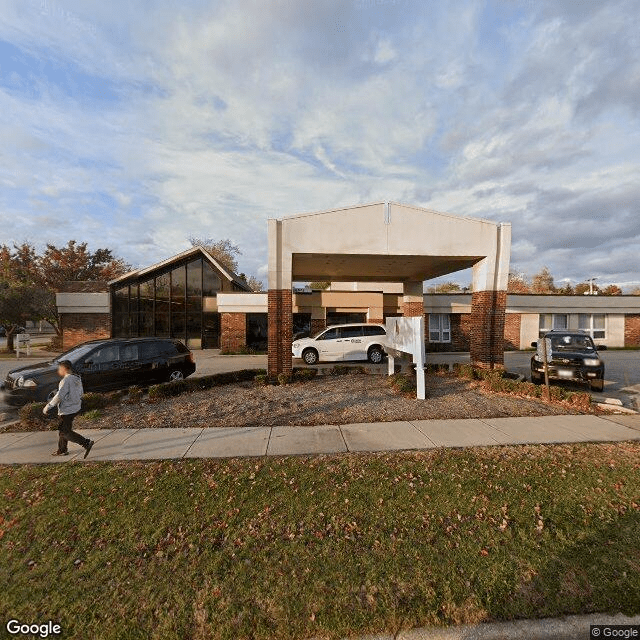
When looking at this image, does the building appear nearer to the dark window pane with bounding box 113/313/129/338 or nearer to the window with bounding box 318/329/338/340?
the dark window pane with bounding box 113/313/129/338

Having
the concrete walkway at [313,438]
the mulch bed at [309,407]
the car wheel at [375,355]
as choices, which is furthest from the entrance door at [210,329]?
the concrete walkway at [313,438]

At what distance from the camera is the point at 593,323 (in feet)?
75.6

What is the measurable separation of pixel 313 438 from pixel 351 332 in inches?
412

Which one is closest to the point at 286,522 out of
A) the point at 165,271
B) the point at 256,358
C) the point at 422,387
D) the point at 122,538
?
the point at 122,538

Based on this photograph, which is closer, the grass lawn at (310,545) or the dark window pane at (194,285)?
the grass lawn at (310,545)

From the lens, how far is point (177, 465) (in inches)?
196

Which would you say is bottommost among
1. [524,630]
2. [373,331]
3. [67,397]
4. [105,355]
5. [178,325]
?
[524,630]

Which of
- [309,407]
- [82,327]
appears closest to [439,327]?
[309,407]

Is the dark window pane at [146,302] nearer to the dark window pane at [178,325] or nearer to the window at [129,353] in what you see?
the dark window pane at [178,325]

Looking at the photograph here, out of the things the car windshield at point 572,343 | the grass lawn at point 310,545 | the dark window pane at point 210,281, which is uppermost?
the dark window pane at point 210,281

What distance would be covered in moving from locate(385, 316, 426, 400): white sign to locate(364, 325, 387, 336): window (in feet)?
12.8

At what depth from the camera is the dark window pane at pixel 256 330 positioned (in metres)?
22.0

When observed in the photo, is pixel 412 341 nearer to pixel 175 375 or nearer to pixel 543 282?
pixel 175 375

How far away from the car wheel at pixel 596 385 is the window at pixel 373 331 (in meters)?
7.96
